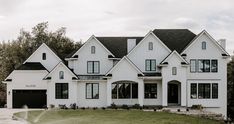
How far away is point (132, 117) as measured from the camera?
1228 inches

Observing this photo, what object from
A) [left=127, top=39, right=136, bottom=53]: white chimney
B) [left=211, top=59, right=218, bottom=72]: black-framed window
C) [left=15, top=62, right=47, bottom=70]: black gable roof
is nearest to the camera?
[left=211, top=59, right=218, bottom=72]: black-framed window

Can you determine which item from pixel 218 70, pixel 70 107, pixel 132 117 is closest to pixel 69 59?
pixel 70 107

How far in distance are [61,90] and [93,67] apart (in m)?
4.88

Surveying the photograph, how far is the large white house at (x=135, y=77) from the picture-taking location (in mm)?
47938

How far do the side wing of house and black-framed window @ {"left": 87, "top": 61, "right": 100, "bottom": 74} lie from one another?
9.91m

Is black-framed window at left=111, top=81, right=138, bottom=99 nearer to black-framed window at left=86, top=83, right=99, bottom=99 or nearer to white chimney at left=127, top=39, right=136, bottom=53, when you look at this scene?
black-framed window at left=86, top=83, right=99, bottom=99

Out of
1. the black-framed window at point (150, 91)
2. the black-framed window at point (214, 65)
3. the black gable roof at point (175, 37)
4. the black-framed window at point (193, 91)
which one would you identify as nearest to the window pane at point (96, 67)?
the black-framed window at point (150, 91)

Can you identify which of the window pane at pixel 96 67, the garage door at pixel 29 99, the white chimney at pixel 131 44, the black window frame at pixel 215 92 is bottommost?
the garage door at pixel 29 99

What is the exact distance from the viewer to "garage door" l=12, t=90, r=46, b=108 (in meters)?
50.9

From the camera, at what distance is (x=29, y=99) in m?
51.1

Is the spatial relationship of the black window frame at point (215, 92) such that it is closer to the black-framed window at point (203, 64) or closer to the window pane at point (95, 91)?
the black-framed window at point (203, 64)

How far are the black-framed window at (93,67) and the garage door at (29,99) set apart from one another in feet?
19.4

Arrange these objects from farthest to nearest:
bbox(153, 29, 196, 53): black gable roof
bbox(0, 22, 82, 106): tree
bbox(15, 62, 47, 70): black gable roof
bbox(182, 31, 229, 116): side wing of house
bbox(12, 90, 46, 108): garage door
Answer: bbox(0, 22, 82, 106): tree < bbox(153, 29, 196, 53): black gable roof < bbox(15, 62, 47, 70): black gable roof < bbox(12, 90, 46, 108): garage door < bbox(182, 31, 229, 116): side wing of house

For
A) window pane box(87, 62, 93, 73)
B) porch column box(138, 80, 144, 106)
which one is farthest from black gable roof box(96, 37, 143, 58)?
porch column box(138, 80, 144, 106)
